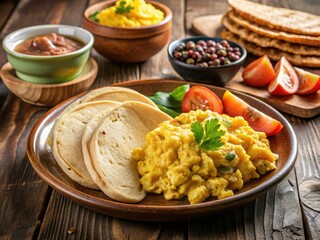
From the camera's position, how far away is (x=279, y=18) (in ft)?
17.7

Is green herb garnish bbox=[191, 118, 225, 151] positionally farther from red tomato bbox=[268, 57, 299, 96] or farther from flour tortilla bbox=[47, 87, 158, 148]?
red tomato bbox=[268, 57, 299, 96]

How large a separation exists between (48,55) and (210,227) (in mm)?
2144

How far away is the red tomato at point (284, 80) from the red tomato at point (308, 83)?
41mm

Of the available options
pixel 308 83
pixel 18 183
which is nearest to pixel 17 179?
pixel 18 183

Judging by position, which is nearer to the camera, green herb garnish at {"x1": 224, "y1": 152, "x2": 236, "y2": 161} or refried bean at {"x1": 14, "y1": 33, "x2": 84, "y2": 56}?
green herb garnish at {"x1": 224, "y1": 152, "x2": 236, "y2": 161}

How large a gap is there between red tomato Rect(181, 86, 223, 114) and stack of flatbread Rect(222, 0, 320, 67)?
1412 millimetres

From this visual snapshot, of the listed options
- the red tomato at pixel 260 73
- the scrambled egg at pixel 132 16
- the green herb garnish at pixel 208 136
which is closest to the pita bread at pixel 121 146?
the green herb garnish at pixel 208 136

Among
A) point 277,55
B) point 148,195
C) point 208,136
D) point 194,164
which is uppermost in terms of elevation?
point 208,136

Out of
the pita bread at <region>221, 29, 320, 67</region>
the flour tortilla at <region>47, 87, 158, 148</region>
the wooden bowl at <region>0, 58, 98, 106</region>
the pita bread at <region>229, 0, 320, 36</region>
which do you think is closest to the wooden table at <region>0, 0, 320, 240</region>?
the wooden bowl at <region>0, 58, 98, 106</region>

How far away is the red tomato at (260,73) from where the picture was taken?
4636mm

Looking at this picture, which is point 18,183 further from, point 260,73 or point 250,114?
point 260,73

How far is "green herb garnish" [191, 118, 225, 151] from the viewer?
9.69ft

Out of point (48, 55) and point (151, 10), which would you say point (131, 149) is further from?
point (151, 10)

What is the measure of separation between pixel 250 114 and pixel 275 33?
159 centimetres
